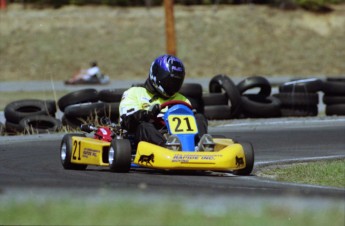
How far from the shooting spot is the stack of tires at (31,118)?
50.8 feet

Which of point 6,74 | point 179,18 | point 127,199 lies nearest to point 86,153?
point 127,199

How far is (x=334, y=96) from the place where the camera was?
17469 mm

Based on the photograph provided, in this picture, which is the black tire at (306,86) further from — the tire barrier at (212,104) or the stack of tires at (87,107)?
the stack of tires at (87,107)

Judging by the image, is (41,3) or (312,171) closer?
(312,171)

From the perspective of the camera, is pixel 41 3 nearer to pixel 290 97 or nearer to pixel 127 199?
pixel 290 97

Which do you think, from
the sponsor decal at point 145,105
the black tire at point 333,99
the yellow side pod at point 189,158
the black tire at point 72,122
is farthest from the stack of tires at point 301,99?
the yellow side pod at point 189,158

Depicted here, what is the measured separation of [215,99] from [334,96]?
2066 mm

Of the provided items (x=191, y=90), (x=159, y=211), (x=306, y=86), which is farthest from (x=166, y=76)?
(x=306, y=86)

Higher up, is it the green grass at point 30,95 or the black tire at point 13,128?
the black tire at point 13,128

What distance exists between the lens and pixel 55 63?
37844 millimetres

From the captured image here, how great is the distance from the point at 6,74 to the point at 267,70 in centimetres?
919

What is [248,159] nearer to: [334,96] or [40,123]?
[40,123]

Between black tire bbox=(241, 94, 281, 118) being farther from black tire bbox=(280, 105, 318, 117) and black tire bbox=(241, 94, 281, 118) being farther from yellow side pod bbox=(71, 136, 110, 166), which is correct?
yellow side pod bbox=(71, 136, 110, 166)

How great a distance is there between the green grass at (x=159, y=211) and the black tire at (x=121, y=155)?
2.16 meters
